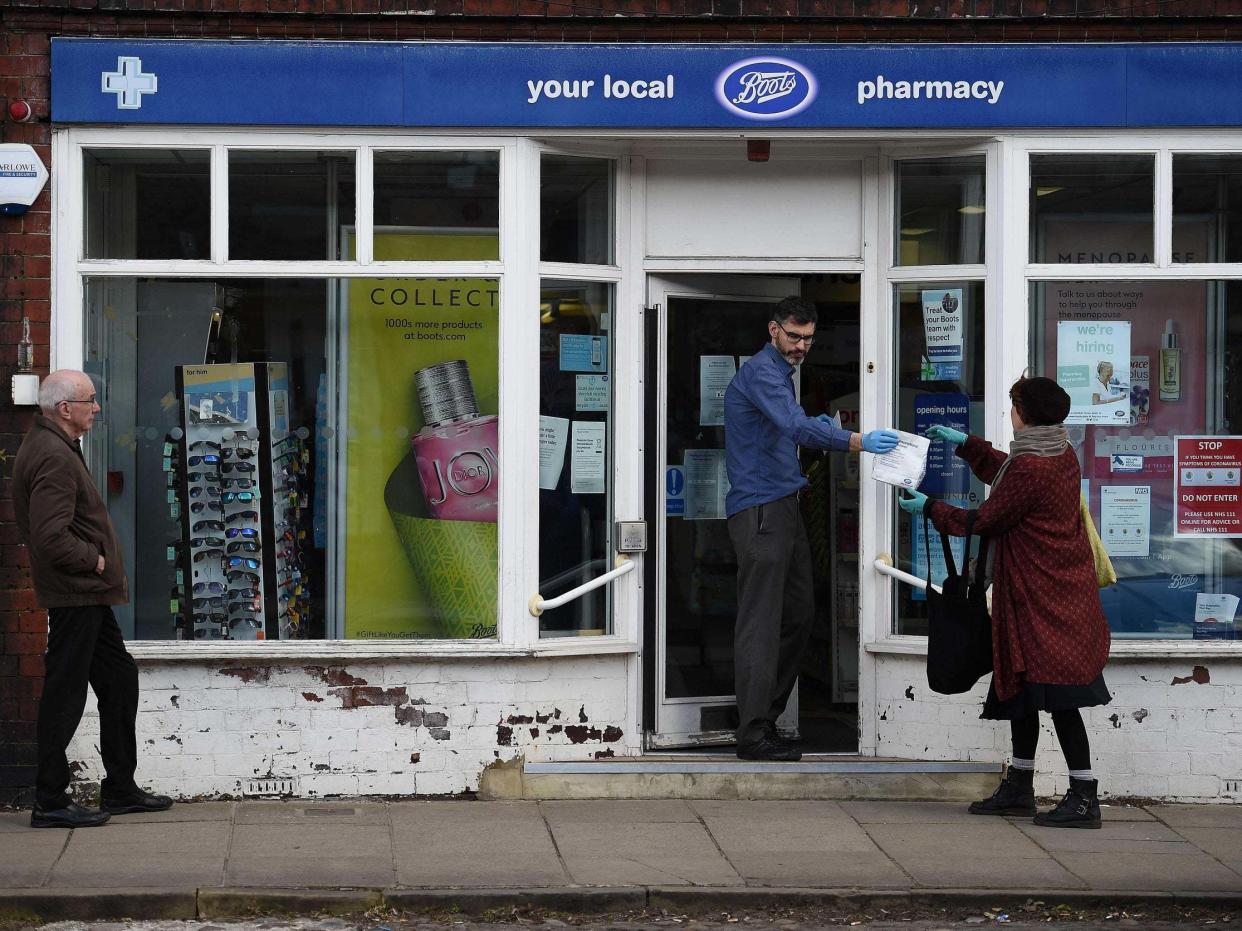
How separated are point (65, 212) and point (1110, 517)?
5199mm

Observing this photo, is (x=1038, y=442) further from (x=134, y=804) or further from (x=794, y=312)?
(x=134, y=804)

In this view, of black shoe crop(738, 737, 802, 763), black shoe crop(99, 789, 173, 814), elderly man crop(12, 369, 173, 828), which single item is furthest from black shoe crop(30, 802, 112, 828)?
black shoe crop(738, 737, 802, 763)

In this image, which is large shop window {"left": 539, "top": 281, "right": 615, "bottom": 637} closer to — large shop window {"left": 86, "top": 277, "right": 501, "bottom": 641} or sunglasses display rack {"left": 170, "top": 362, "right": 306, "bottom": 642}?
large shop window {"left": 86, "top": 277, "right": 501, "bottom": 641}

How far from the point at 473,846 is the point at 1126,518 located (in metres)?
3.63

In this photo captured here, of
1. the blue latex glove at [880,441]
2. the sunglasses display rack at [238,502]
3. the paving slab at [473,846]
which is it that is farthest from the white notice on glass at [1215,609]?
the sunglasses display rack at [238,502]

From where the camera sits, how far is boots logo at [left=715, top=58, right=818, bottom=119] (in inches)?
314

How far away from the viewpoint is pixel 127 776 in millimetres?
7484

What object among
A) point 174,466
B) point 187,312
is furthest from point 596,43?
point 174,466

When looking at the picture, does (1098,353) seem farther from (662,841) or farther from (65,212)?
(65,212)

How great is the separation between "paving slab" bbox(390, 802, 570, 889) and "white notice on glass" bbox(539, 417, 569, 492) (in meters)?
1.55

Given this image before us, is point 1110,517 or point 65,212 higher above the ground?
point 65,212

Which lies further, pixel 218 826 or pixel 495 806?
pixel 495 806

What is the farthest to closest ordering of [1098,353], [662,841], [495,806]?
[1098,353] → [495,806] → [662,841]

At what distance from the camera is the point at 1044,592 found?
24.1 feet
